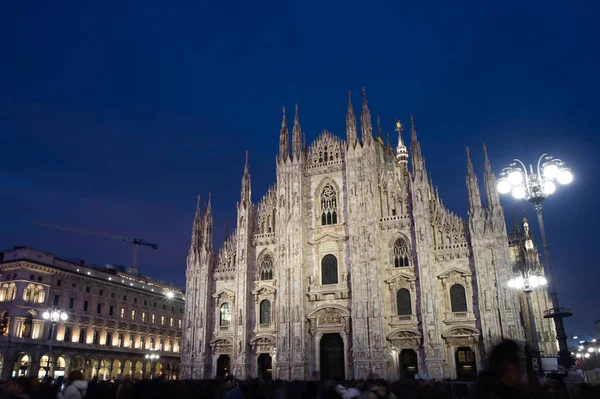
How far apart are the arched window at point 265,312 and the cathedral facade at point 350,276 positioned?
84mm

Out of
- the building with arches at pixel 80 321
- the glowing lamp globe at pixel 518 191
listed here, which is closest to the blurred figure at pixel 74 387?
the glowing lamp globe at pixel 518 191

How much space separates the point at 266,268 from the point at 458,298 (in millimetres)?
16148

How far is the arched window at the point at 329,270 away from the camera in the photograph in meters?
41.0

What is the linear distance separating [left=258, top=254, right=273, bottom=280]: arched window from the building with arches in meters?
20.0

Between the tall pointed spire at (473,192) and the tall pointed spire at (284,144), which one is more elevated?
the tall pointed spire at (284,144)

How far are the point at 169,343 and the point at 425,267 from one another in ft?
155

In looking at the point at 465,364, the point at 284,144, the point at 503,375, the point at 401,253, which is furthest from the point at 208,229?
the point at 503,375

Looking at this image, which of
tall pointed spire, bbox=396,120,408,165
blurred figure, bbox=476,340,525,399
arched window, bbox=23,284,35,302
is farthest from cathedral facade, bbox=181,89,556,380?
blurred figure, bbox=476,340,525,399

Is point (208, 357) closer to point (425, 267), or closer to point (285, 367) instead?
point (285, 367)

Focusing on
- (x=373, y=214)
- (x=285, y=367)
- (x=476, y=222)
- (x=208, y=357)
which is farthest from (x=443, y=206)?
(x=208, y=357)

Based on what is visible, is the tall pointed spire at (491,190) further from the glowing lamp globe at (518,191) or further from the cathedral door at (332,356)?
the glowing lamp globe at (518,191)

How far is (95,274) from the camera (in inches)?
2453

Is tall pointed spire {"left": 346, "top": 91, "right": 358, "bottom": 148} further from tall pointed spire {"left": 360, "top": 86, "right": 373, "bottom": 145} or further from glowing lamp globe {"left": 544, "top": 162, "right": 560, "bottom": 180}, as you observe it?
glowing lamp globe {"left": 544, "top": 162, "right": 560, "bottom": 180}

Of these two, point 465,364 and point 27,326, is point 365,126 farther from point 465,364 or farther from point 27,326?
point 27,326
